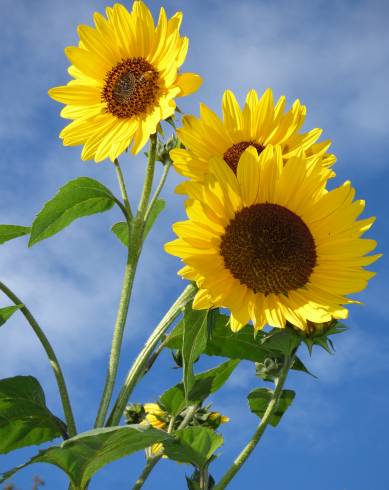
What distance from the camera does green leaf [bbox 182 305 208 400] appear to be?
2420 millimetres

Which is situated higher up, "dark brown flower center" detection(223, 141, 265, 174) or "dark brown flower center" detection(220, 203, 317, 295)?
"dark brown flower center" detection(223, 141, 265, 174)

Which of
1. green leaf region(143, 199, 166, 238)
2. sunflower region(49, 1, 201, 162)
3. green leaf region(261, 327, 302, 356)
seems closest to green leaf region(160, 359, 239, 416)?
green leaf region(261, 327, 302, 356)

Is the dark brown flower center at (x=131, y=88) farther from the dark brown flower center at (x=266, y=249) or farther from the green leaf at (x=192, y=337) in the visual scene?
the green leaf at (x=192, y=337)

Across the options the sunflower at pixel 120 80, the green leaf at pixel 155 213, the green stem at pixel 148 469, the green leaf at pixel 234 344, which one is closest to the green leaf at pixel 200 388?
the green leaf at pixel 234 344

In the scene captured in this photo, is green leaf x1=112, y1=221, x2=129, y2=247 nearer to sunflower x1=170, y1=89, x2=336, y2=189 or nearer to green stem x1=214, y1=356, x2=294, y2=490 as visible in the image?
sunflower x1=170, y1=89, x2=336, y2=189

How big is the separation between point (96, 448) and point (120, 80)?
51.2 inches

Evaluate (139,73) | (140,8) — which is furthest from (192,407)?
(140,8)

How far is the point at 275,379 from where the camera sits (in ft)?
9.06

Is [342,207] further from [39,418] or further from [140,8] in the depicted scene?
[39,418]

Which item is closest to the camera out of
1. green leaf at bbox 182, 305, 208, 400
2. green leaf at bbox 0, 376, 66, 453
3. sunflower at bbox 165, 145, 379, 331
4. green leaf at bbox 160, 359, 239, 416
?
sunflower at bbox 165, 145, 379, 331

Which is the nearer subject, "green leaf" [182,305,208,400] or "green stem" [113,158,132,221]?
"green leaf" [182,305,208,400]

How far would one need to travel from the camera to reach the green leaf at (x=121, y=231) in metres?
3.02

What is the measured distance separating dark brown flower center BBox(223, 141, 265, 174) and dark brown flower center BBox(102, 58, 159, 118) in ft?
1.03

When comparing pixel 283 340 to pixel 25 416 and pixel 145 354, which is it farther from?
pixel 25 416
